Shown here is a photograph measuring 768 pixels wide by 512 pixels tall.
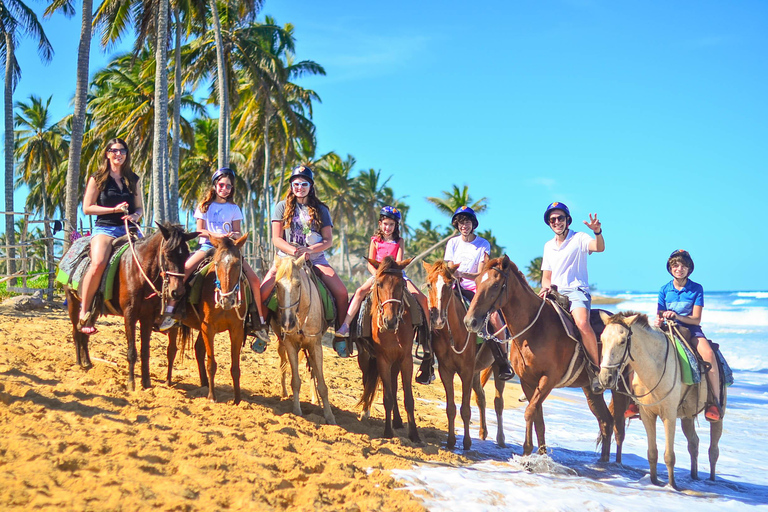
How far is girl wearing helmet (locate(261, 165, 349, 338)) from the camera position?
298 inches

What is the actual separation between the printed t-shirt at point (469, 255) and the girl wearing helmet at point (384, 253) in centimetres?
70

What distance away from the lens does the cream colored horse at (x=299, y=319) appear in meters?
6.75

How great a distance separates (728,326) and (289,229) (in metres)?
49.1

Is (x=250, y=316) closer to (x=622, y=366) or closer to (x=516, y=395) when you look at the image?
(x=622, y=366)

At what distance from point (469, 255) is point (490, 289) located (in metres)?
1.64

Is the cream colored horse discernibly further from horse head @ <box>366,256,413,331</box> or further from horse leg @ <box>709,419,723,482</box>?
horse leg @ <box>709,419,723,482</box>

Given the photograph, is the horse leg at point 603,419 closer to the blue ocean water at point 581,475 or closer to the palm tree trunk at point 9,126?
the blue ocean water at point 581,475

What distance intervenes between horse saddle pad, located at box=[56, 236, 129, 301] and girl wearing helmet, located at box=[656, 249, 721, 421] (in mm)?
6665

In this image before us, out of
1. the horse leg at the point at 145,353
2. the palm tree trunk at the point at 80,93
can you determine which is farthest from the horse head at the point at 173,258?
the palm tree trunk at the point at 80,93

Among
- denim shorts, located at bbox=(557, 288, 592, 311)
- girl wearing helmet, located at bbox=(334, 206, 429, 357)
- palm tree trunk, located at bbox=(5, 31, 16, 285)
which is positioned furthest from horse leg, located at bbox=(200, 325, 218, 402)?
palm tree trunk, located at bbox=(5, 31, 16, 285)

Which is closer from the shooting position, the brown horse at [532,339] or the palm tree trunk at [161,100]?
the brown horse at [532,339]

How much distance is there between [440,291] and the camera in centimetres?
708

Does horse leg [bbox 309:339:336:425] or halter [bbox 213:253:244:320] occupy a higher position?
halter [bbox 213:253:244:320]

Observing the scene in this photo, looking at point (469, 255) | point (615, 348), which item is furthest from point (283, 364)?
point (615, 348)
